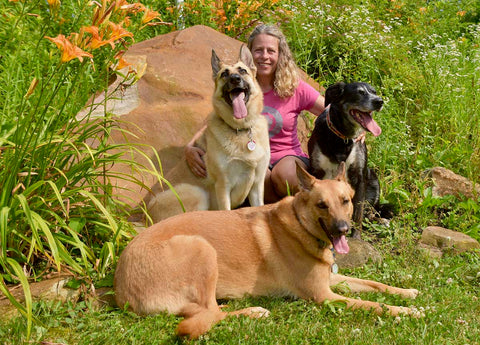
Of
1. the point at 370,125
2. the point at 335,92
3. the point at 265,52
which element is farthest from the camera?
the point at 265,52

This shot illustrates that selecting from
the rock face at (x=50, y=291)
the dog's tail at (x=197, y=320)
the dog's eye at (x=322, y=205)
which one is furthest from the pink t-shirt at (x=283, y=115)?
the rock face at (x=50, y=291)

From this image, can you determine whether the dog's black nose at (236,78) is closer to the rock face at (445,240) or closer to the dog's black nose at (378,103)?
the dog's black nose at (378,103)

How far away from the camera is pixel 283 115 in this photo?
4836 mm

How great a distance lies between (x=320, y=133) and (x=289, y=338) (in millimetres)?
2363

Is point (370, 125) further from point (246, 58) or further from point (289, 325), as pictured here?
point (289, 325)

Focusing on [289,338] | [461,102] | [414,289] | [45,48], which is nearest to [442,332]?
[414,289]

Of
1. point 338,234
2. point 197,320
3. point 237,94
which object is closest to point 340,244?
point 338,234

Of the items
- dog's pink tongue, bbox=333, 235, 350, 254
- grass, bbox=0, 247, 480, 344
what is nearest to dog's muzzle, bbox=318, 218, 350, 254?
dog's pink tongue, bbox=333, 235, 350, 254

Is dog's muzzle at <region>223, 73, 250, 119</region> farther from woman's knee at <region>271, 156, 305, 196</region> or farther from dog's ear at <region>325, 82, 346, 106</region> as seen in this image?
dog's ear at <region>325, 82, 346, 106</region>

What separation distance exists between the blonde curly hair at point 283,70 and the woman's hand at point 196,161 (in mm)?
1091

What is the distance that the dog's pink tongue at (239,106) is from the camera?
411 cm

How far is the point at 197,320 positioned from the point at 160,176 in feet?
3.81

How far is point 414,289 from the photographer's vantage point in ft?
10.5

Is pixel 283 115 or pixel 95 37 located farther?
pixel 283 115
